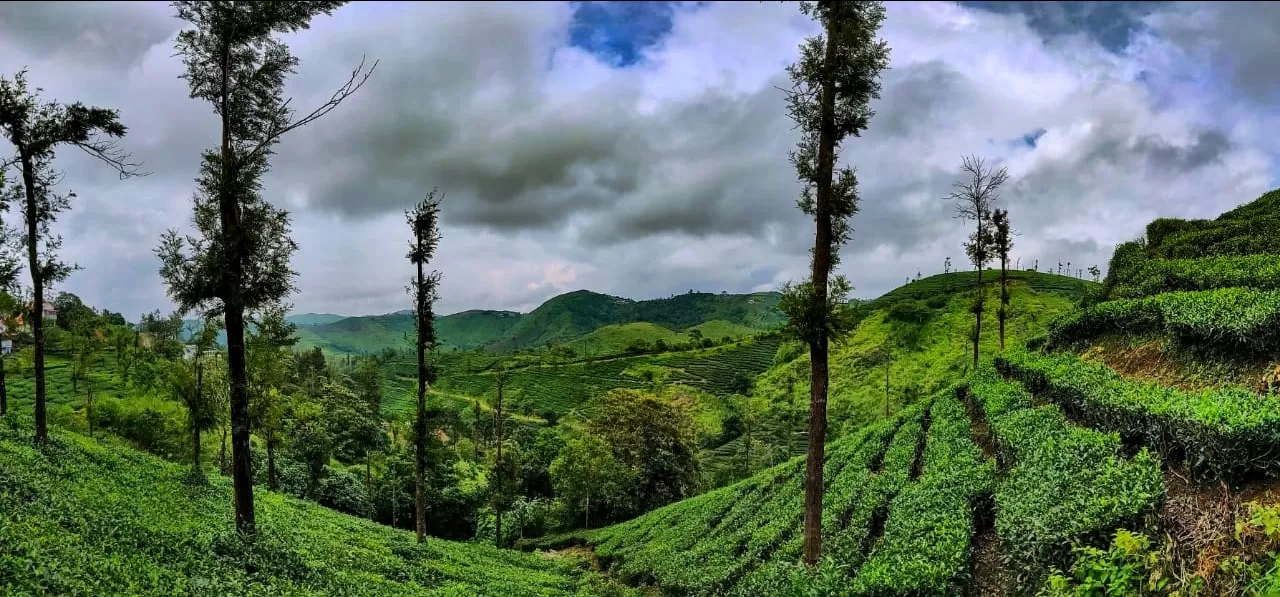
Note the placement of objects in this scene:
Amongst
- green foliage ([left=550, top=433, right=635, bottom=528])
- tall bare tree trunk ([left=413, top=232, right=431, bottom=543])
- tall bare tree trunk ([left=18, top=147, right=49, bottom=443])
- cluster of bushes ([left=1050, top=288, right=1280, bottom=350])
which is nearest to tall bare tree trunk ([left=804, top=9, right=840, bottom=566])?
cluster of bushes ([left=1050, top=288, right=1280, bottom=350])

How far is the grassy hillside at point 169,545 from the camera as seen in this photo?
9766 mm

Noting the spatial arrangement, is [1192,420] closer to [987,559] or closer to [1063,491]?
[1063,491]

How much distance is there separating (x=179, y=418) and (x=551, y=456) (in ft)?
110

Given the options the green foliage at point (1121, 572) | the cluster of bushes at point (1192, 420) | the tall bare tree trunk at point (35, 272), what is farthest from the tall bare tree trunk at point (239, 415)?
Result: the cluster of bushes at point (1192, 420)

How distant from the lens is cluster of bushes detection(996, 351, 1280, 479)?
8.41 meters

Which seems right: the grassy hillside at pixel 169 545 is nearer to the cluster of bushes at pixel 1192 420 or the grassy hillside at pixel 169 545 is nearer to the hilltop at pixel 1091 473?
the hilltop at pixel 1091 473

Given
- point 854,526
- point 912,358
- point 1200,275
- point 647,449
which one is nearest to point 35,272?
point 854,526

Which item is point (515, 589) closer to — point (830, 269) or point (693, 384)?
point (830, 269)

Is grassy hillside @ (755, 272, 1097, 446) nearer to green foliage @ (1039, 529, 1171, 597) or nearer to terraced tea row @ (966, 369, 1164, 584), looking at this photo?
terraced tea row @ (966, 369, 1164, 584)

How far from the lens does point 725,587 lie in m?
17.6

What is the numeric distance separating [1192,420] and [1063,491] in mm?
2552

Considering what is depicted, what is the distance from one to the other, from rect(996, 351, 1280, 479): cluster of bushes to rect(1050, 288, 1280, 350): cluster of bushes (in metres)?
1.71

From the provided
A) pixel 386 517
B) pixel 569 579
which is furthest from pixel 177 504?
pixel 386 517

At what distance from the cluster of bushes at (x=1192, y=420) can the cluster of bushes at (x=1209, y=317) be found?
1711 millimetres
